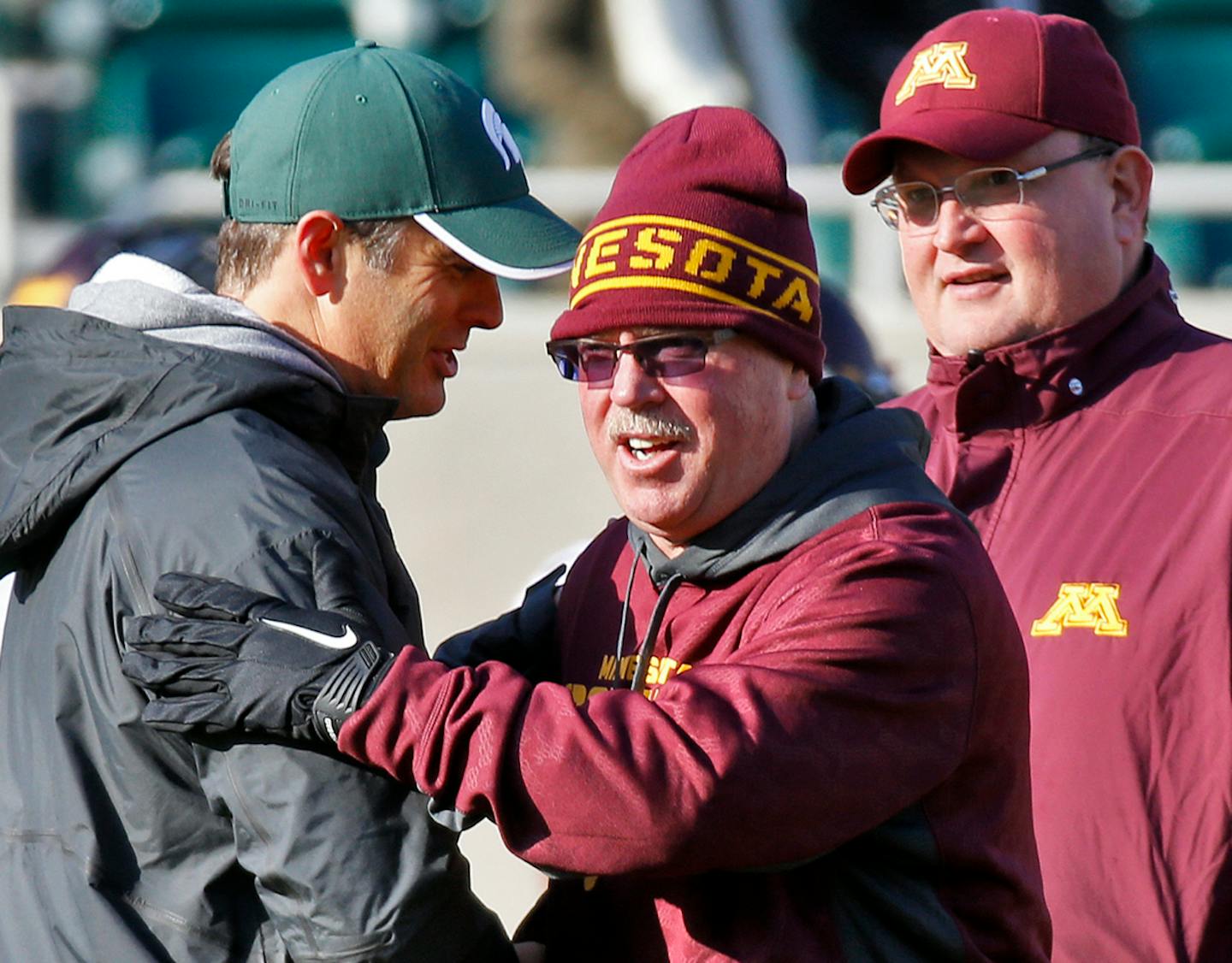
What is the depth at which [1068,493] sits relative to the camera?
119 inches

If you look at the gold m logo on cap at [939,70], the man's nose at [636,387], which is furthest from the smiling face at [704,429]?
the gold m logo on cap at [939,70]

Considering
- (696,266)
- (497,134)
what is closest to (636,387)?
(696,266)

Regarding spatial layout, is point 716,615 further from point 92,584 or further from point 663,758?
point 92,584

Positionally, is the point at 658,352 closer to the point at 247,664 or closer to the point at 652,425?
the point at 652,425

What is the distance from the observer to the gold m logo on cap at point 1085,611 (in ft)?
9.43

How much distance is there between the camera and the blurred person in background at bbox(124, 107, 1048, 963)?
6.63ft

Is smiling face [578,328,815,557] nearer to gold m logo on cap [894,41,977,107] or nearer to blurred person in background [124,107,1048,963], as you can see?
blurred person in background [124,107,1048,963]

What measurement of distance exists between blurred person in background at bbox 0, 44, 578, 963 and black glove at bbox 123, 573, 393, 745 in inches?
1.6

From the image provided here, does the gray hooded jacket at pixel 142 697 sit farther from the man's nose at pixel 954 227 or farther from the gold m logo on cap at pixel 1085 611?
the man's nose at pixel 954 227

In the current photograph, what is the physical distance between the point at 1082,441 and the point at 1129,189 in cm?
46

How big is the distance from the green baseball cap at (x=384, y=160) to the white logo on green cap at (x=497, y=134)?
0.5 inches

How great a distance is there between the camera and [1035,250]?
10.2 feet

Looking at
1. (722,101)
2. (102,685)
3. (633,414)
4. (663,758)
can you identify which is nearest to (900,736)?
(663,758)

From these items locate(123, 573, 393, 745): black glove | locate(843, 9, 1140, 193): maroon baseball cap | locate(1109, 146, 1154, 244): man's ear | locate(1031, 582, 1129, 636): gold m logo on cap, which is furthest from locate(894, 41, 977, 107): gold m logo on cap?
locate(123, 573, 393, 745): black glove
